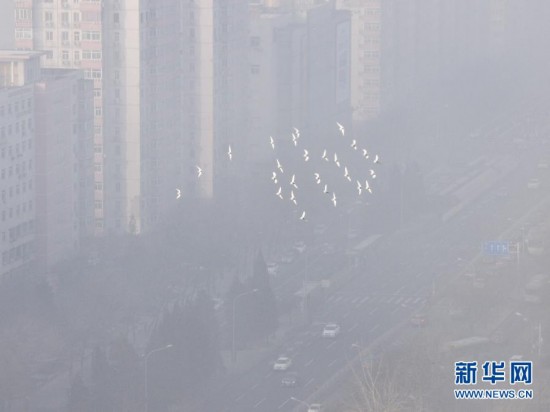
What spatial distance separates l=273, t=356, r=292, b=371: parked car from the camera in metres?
44.9

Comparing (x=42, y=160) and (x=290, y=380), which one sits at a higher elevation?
(x=42, y=160)

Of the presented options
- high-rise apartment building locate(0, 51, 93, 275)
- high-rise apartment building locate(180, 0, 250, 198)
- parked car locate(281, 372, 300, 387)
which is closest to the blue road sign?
high-rise apartment building locate(0, 51, 93, 275)

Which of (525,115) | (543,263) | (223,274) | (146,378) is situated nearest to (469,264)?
(543,263)

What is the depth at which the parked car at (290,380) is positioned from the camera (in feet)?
143

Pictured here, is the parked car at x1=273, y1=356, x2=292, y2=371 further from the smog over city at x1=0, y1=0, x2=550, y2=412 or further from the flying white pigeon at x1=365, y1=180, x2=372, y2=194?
the flying white pigeon at x1=365, y1=180, x2=372, y2=194

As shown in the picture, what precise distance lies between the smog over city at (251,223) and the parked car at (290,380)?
0.13ft

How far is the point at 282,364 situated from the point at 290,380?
1370 millimetres

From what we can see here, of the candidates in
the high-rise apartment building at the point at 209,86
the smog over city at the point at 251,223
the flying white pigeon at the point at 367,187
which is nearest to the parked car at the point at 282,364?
the smog over city at the point at 251,223

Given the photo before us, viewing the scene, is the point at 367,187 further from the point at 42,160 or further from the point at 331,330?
the point at 331,330

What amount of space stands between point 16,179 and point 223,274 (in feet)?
20.1

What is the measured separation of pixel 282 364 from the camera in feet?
148

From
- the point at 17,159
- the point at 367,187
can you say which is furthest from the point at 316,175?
the point at 17,159

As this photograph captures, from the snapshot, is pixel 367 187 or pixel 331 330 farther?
pixel 367 187

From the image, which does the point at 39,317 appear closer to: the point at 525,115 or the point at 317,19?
the point at 317,19
